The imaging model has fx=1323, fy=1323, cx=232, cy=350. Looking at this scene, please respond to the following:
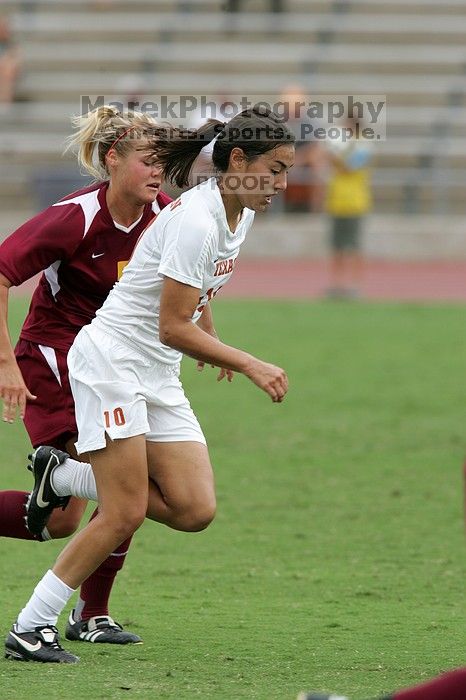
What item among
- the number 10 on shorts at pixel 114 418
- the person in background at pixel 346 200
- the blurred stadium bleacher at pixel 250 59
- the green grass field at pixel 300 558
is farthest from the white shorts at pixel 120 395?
the blurred stadium bleacher at pixel 250 59

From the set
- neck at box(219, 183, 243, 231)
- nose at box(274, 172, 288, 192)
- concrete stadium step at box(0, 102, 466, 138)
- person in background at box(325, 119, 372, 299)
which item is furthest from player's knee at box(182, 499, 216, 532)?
concrete stadium step at box(0, 102, 466, 138)

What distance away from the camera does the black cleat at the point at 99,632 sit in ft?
16.3

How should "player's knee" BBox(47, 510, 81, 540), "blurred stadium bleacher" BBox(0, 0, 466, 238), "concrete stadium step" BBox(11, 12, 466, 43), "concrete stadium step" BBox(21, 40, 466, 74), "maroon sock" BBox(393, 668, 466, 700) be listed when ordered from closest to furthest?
"maroon sock" BBox(393, 668, 466, 700) < "player's knee" BBox(47, 510, 81, 540) < "blurred stadium bleacher" BBox(0, 0, 466, 238) < "concrete stadium step" BBox(21, 40, 466, 74) < "concrete stadium step" BBox(11, 12, 466, 43)

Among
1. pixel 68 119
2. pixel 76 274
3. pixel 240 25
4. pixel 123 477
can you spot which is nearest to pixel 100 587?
pixel 123 477

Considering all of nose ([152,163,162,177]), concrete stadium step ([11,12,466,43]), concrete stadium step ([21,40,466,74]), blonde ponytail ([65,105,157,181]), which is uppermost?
concrete stadium step ([11,12,466,43])

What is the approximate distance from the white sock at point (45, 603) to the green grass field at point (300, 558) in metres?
0.16

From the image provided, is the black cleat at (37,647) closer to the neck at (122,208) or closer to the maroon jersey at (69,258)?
the maroon jersey at (69,258)

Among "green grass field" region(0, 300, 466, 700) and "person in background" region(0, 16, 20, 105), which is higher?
"person in background" region(0, 16, 20, 105)

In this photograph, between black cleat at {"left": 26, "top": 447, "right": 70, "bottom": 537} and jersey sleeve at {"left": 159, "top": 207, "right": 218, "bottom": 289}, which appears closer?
jersey sleeve at {"left": 159, "top": 207, "right": 218, "bottom": 289}

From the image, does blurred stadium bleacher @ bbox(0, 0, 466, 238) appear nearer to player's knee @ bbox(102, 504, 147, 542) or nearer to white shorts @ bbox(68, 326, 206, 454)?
white shorts @ bbox(68, 326, 206, 454)

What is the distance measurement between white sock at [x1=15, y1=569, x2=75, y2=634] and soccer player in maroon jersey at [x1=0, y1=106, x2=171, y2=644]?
1.52ft

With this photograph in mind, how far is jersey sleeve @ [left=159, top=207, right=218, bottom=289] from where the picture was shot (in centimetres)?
434

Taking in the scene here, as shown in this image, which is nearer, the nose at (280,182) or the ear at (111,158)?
the nose at (280,182)

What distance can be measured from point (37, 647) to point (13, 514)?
74 centimetres
